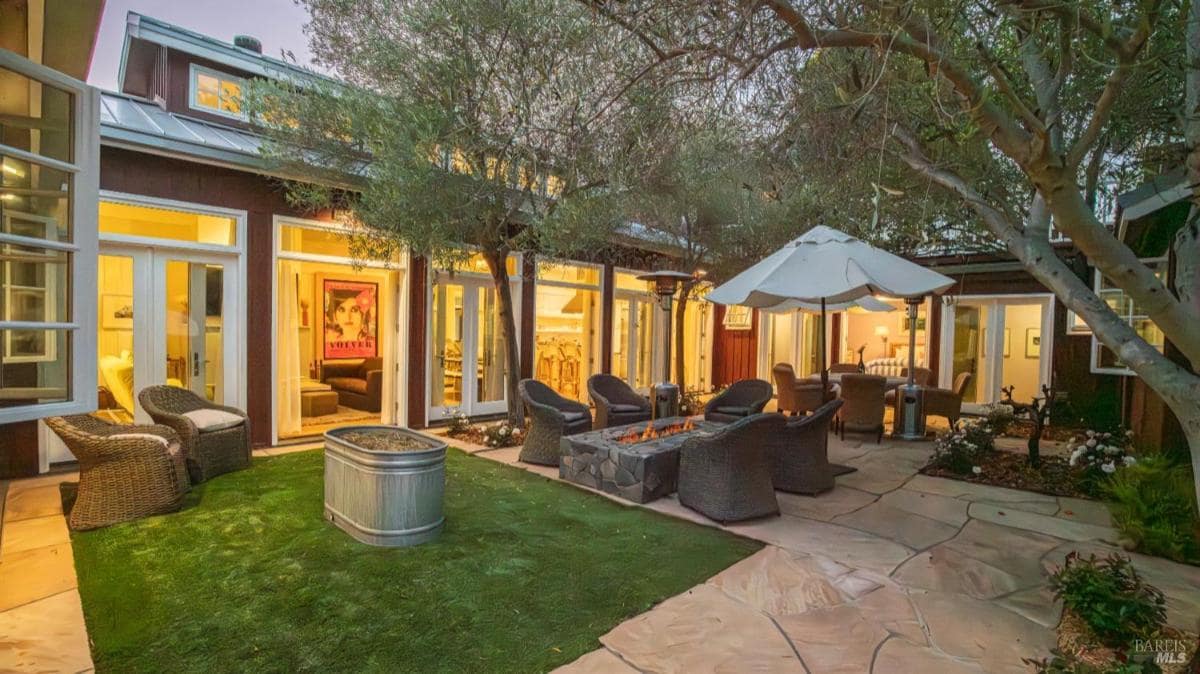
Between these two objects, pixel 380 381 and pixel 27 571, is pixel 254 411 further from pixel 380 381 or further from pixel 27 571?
pixel 27 571

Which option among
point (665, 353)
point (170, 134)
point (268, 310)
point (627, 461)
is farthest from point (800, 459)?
point (170, 134)

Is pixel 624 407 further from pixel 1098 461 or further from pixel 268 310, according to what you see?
pixel 1098 461

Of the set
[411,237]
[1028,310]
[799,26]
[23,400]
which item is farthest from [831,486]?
[1028,310]

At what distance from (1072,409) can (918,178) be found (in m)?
6.59

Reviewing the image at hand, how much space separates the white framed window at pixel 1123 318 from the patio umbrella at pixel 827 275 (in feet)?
6.57

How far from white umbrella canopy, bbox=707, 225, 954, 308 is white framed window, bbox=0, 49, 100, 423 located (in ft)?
14.0

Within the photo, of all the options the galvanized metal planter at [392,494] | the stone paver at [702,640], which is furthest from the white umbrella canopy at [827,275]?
the galvanized metal planter at [392,494]

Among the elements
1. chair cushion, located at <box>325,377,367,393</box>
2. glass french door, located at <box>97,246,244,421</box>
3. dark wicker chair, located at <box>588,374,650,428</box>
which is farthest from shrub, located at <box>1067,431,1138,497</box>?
chair cushion, located at <box>325,377,367,393</box>

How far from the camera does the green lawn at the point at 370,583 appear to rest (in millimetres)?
2453

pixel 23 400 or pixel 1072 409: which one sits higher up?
pixel 23 400

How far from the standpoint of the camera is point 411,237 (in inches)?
226

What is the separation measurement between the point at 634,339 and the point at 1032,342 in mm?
7419

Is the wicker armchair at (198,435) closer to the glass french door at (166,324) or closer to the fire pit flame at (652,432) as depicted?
the glass french door at (166,324)

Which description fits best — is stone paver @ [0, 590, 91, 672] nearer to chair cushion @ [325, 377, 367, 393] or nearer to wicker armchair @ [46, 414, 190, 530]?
wicker armchair @ [46, 414, 190, 530]
